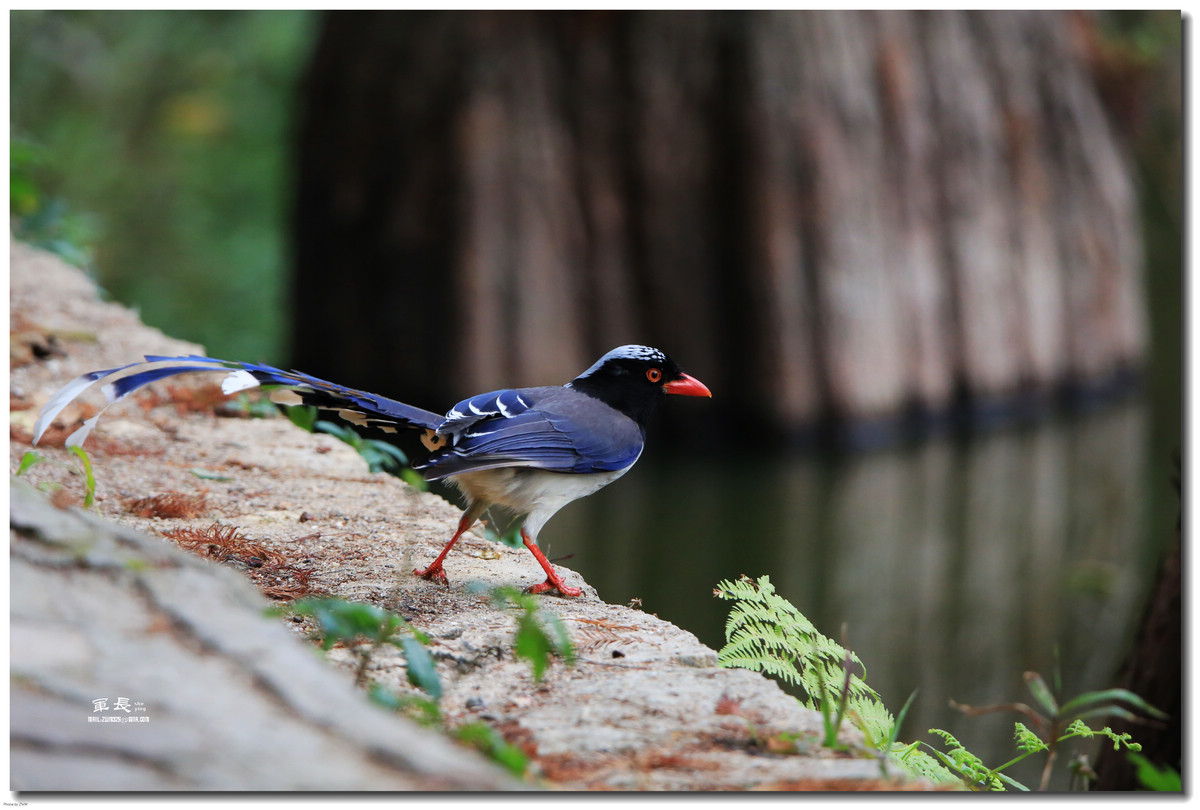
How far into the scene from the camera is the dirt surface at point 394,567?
6.26 ft

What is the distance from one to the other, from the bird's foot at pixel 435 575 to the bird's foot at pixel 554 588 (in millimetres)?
213

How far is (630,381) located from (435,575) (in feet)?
2.61

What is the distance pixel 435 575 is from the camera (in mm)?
2754

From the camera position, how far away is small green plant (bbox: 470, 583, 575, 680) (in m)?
1.95

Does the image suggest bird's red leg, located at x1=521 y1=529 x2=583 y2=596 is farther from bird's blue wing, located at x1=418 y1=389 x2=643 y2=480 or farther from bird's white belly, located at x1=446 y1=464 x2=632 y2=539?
bird's blue wing, located at x1=418 y1=389 x2=643 y2=480

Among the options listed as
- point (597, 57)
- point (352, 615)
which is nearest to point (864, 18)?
point (597, 57)

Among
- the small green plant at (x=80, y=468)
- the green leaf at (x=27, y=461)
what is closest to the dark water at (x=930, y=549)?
the small green plant at (x=80, y=468)

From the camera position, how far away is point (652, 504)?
7.05 m

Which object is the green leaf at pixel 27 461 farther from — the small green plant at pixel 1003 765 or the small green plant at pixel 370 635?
the small green plant at pixel 1003 765

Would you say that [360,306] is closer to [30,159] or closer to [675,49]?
[675,49]

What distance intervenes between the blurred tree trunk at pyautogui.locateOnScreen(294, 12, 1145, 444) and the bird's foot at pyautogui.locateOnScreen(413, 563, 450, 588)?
17.5ft

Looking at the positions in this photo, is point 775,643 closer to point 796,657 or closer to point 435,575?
point 796,657
